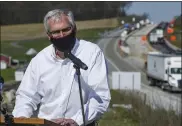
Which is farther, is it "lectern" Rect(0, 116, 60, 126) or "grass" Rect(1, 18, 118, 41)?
"grass" Rect(1, 18, 118, 41)

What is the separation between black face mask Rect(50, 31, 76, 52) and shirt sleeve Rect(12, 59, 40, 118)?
35 centimetres

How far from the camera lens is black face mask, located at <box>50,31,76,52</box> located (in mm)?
4594

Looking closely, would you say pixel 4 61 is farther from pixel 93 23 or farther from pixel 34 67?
pixel 34 67

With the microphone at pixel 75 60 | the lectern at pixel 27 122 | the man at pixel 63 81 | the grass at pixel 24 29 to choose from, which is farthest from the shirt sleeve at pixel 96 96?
the grass at pixel 24 29

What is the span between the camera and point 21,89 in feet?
16.1

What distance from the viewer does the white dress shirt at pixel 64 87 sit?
4.69 metres

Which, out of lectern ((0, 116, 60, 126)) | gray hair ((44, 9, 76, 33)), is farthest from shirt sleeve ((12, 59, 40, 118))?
lectern ((0, 116, 60, 126))

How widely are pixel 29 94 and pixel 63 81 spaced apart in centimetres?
31

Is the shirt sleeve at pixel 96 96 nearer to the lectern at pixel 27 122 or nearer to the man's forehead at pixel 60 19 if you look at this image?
the man's forehead at pixel 60 19

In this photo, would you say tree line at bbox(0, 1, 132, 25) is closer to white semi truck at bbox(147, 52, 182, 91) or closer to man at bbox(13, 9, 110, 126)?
white semi truck at bbox(147, 52, 182, 91)

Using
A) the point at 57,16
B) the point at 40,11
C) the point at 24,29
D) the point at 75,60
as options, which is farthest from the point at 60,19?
the point at 24,29

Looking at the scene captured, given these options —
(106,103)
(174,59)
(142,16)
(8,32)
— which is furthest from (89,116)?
(174,59)

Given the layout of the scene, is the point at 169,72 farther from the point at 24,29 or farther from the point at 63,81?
the point at 63,81

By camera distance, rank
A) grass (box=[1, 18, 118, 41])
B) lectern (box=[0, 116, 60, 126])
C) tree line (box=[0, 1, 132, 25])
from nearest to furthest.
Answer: lectern (box=[0, 116, 60, 126]), tree line (box=[0, 1, 132, 25]), grass (box=[1, 18, 118, 41])
